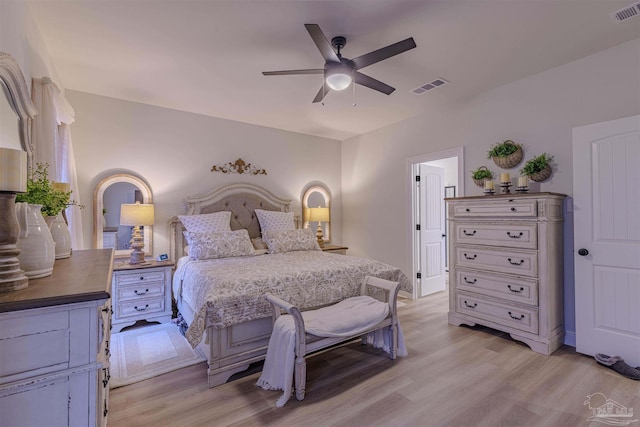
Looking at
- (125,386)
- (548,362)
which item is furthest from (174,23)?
(548,362)

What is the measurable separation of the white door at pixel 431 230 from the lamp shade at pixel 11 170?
4388 millimetres

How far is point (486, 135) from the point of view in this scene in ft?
11.8

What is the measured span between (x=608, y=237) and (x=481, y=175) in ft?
4.17

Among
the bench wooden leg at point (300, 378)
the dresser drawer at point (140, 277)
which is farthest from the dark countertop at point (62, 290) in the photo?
the dresser drawer at point (140, 277)

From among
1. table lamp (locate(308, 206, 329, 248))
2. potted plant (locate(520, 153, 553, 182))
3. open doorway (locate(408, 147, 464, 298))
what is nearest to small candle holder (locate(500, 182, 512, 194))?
potted plant (locate(520, 153, 553, 182))

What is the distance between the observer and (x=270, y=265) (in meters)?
3.03

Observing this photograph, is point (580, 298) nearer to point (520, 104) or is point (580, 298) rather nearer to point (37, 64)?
point (520, 104)

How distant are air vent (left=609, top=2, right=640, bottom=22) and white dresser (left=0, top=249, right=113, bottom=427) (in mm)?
3653

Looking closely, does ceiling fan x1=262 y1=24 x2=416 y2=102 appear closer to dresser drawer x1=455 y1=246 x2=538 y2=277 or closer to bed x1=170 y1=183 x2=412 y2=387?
bed x1=170 y1=183 x2=412 y2=387

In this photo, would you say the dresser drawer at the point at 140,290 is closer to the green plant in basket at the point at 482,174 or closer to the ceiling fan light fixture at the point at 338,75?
the ceiling fan light fixture at the point at 338,75

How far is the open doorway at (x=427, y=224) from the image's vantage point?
451 centimetres

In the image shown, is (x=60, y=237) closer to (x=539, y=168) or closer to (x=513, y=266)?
(x=513, y=266)

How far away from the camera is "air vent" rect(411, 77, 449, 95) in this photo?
3275 mm

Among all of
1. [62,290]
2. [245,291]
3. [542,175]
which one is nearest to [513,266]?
[542,175]
